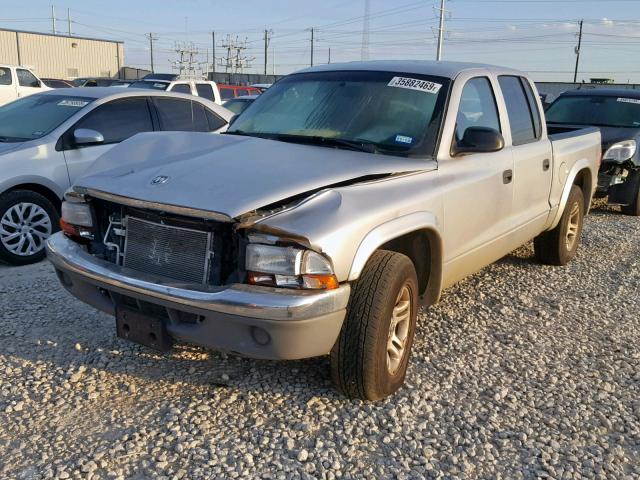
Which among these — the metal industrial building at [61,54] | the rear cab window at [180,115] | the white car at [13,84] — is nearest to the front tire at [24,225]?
the rear cab window at [180,115]

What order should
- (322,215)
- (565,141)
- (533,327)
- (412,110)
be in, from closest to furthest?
(322,215) → (412,110) → (533,327) → (565,141)

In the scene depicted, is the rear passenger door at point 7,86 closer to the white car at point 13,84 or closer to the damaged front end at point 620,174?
the white car at point 13,84

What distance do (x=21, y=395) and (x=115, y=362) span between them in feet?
1.85

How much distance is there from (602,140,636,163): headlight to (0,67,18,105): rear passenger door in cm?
1552

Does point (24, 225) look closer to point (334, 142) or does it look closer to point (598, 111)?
point (334, 142)

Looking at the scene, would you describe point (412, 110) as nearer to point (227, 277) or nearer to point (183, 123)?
point (227, 277)

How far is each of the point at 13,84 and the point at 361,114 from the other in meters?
16.6

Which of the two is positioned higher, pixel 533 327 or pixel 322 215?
pixel 322 215

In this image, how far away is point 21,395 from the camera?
3357mm

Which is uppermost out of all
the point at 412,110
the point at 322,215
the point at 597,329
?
the point at 412,110

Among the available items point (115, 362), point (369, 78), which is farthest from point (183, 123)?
point (115, 362)

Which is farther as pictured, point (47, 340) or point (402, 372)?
→ point (47, 340)

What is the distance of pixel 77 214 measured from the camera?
351 cm

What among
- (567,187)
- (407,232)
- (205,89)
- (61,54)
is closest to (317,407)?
(407,232)
